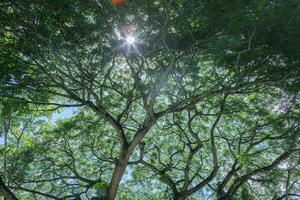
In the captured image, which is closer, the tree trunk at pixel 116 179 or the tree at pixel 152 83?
the tree at pixel 152 83

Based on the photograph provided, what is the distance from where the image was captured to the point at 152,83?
421 inches

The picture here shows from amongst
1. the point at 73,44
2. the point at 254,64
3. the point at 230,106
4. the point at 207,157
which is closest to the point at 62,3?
the point at 73,44

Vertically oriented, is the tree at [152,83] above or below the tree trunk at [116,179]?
above

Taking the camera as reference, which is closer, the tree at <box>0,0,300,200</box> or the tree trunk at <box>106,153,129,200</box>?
the tree at <box>0,0,300,200</box>

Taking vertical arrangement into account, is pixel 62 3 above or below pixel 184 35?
below

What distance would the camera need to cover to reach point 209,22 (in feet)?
29.0

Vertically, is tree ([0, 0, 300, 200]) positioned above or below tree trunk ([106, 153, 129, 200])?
above

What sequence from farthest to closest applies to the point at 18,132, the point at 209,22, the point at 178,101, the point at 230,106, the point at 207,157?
the point at 207,157 < the point at 18,132 < the point at 230,106 < the point at 178,101 < the point at 209,22

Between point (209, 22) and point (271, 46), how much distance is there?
141 centimetres

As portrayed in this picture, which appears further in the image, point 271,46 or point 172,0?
point 271,46

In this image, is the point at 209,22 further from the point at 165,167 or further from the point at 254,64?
the point at 165,167

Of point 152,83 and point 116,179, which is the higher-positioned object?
point 152,83

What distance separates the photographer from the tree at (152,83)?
8828 mm

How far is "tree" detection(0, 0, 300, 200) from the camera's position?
348 inches
